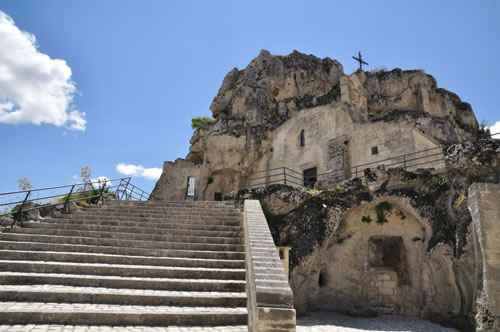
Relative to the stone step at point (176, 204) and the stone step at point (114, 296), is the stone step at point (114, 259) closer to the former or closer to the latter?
the stone step at point (114, 296)

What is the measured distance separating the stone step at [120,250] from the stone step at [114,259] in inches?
12.4

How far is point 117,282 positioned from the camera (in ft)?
17.2

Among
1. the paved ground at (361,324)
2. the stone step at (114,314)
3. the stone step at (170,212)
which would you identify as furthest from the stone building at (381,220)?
the stone step at (114,314)

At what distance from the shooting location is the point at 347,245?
11.9 meters

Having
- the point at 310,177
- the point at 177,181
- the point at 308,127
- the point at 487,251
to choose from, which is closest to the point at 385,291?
the point at 487,251

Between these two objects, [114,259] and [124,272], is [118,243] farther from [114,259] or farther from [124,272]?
[124,272]

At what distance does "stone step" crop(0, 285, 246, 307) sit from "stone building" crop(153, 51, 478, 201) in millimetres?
10730

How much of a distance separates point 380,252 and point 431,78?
21692 millimetres

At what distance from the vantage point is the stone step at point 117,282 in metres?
5.15

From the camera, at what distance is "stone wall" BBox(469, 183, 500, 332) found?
699cm

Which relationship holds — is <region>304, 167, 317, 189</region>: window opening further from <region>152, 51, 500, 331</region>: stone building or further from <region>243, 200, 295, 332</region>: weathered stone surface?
<region>243, 200, 295, 332</region>: weathered stone surface

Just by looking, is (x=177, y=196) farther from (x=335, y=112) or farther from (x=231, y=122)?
(x=335, y=112)

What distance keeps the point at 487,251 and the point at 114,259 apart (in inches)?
324

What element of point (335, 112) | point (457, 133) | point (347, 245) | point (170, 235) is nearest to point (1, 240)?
point (170, 235)
